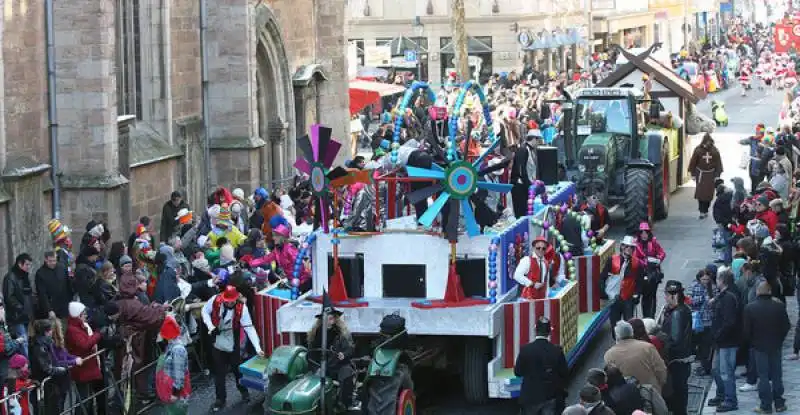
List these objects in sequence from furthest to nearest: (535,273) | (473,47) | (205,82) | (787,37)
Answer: (473,47) → (787,37) → (205,82) → (535,273)

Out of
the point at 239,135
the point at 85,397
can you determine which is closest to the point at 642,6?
the point at 239,135

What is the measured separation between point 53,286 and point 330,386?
14.3 feet

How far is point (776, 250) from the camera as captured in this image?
804 inches

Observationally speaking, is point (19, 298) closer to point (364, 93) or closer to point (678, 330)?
point (678, 330)

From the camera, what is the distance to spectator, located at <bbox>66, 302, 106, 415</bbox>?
17125 mm

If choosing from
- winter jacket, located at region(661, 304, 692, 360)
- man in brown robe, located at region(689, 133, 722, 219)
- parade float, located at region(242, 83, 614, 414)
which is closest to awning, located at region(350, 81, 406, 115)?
man in brown robe, located at region(689, 133, 722, 219)

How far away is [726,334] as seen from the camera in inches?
693

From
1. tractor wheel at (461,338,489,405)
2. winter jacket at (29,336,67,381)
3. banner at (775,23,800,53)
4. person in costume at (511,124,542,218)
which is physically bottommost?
tractor wheel at (461,338,489,405)

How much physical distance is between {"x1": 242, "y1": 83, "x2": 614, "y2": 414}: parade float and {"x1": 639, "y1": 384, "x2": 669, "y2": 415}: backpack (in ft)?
8.55

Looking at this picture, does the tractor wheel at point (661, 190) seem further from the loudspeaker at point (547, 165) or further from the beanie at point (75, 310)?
the beanie at point (75, 310)

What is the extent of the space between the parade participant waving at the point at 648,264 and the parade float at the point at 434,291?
1934mm

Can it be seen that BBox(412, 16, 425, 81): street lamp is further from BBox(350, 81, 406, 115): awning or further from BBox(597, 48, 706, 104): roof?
BBox(597, 48, 706, 104): roof

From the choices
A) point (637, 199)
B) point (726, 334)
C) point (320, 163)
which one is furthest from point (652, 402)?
point (637, 199)

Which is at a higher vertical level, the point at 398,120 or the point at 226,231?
the point at 398,120
